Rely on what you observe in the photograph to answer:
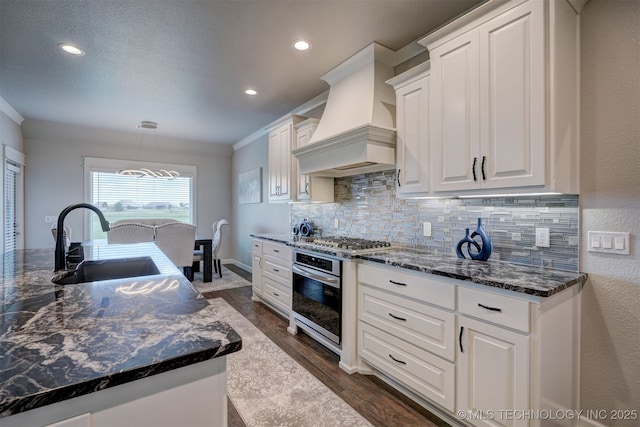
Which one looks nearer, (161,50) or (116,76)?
(161,50)

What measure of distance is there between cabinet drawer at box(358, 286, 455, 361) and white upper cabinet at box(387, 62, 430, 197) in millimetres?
806

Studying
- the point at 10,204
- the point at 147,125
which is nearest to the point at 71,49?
the point at 147,125

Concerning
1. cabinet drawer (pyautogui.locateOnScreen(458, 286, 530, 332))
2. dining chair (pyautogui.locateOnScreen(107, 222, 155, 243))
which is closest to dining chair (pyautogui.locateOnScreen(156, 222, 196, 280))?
dining chair (pyautogui.locateOnScreen(107, 222, 155, 243))

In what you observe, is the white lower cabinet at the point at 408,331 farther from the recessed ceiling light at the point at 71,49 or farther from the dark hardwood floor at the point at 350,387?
the recessed ceiling light at the point at 71,49

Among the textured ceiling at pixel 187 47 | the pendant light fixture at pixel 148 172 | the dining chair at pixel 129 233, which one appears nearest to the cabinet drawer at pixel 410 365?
the textured ceiling at pixel 187 47

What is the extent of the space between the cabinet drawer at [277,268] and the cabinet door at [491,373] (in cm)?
196

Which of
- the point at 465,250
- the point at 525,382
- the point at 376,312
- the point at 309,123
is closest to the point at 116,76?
the point at 309,123

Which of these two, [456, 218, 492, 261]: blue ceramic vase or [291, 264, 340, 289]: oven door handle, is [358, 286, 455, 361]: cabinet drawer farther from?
[456, 218, 492, 261]: blue ceramic vase

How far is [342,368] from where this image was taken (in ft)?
7.84

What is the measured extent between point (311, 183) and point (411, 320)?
6.37 ft

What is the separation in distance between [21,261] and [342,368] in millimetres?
2285

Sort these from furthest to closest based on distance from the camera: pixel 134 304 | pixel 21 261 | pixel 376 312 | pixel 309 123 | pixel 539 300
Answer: pixel 309 123 < pixel 376 312 < pixel 21 261 < pixel 539 300 < pixel 134 304

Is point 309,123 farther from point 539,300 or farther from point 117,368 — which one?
point 117,368

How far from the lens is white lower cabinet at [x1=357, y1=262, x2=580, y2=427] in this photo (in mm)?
1407
